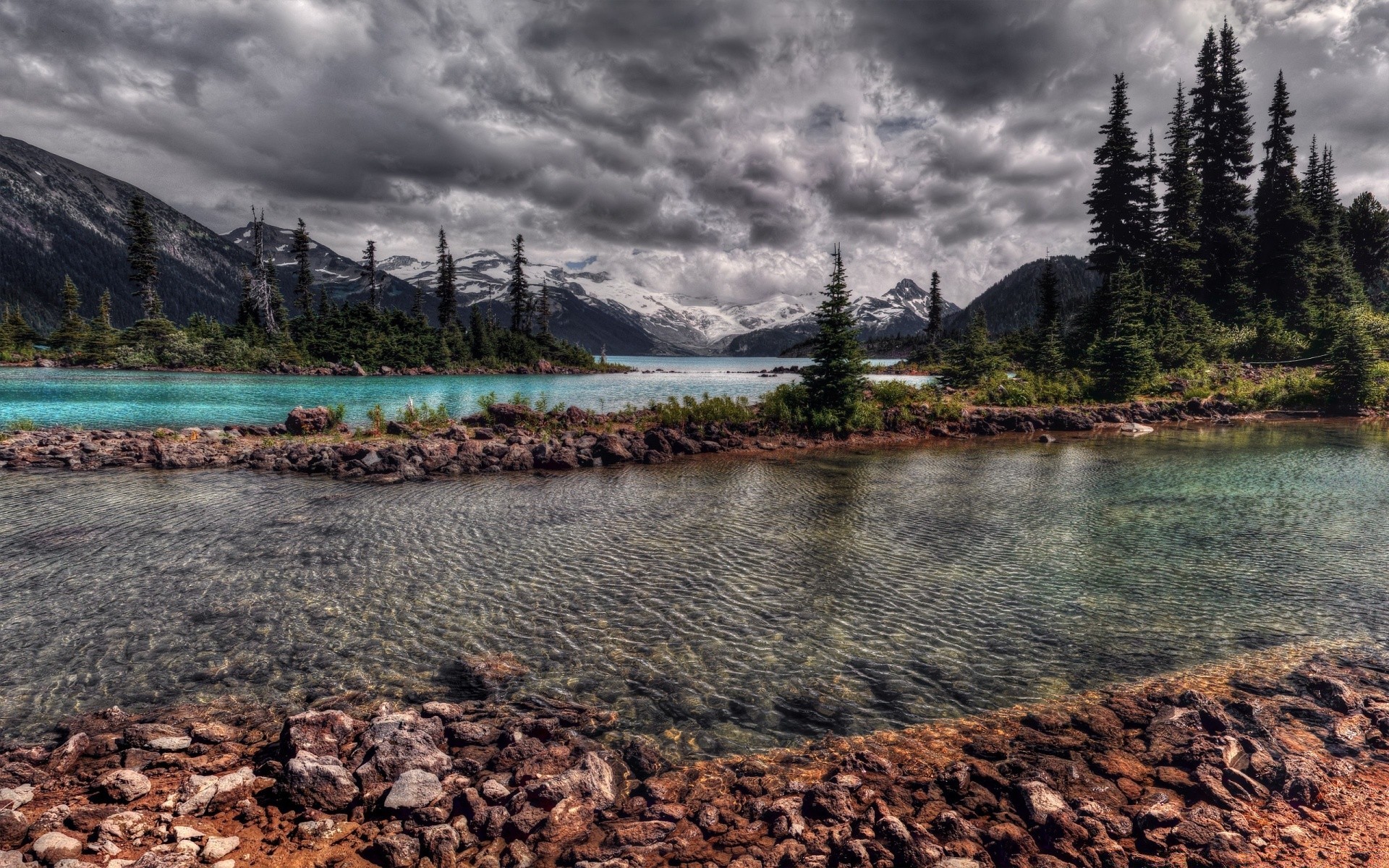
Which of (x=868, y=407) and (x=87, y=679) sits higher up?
A: (x=868, y=407)

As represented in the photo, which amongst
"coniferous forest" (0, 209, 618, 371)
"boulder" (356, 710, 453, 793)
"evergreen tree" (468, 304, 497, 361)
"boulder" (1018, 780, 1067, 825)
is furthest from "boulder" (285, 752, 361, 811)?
"evergreen tree" (468, 304, 497, 361)

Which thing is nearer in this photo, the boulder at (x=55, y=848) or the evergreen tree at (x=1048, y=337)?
the boulder at (x=55, y=848)

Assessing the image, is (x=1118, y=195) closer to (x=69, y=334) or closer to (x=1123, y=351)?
(x=1123, y=351)

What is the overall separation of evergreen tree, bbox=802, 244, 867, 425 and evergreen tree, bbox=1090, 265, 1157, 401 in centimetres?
2856

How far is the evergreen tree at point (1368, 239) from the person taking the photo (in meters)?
79.8

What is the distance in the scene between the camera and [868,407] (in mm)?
36625

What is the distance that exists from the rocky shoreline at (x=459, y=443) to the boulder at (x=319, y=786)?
17.8m

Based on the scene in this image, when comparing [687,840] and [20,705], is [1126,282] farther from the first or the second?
[20,705]

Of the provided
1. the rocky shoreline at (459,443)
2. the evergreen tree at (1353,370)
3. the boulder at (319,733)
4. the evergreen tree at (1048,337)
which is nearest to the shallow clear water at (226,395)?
the rocky shoreline at (459,443)

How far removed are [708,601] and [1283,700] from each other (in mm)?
8302

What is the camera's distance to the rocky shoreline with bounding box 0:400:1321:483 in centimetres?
2353

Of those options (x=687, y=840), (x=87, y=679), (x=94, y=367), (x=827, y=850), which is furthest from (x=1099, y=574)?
(x=94, y=367)

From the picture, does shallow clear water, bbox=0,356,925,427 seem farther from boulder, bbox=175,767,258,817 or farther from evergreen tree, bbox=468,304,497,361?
boulder, bbox=175,767,258,817

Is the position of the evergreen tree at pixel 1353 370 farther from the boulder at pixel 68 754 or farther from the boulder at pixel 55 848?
the boulder at pixel 68 754
